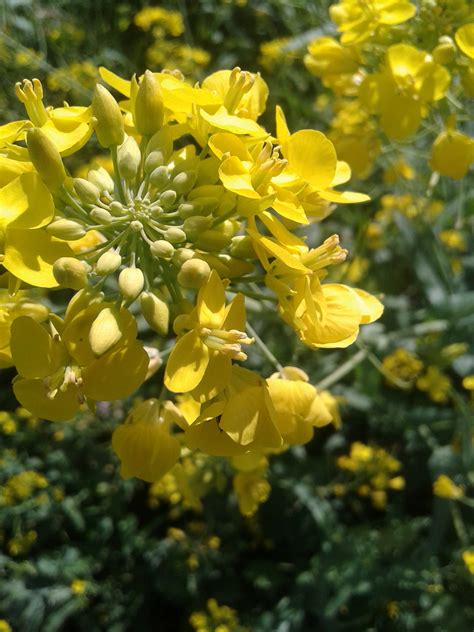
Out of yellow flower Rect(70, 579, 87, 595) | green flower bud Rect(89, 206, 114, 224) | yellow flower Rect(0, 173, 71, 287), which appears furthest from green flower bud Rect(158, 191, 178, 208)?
yellow flower Rect(70, 579, 87, 595)

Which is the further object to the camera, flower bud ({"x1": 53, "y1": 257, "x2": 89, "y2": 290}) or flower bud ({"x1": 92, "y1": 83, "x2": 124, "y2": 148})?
flower bud ({"x1": 92, "y1": 83, "x2": 124, "y2": 148})

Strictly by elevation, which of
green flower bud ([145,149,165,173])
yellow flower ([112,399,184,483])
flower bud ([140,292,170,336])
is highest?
green flower bud ([145,149,165,173])

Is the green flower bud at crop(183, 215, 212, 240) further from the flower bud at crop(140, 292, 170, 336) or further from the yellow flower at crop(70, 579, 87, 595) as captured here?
the yellow flower at crop(70, 579, 87, 595)

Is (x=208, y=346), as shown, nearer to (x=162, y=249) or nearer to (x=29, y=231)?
(x=162, y=249)

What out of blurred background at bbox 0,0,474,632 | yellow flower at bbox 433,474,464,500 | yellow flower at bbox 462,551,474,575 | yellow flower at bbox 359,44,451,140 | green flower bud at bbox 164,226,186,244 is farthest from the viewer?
blurred background at bbox 0,0,474,632

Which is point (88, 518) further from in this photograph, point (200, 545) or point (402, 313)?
point (402, 313)

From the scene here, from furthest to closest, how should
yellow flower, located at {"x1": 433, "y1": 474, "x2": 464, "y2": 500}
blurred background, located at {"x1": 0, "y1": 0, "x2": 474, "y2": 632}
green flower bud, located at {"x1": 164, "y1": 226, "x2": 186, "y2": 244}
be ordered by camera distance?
1. blurred background, located at {"x1": 0, "y1": 0, "x2": 474, "y2": 632}
2. yellow flower, located at {"x1": 433, "y1": 474, "x2": 464, "y2": 500}
3. green flower bud, located at {"x1": 164, "y1": 226, "x2": 186, "y2": 244}

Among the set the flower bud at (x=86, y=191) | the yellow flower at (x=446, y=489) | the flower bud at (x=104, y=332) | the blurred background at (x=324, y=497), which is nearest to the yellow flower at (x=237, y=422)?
the flower bud at (x=104, y=332)

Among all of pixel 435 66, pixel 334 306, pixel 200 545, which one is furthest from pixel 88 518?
pixel 435 66
